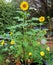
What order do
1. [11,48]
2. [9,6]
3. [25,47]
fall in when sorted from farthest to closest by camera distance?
[9,6] → [11,48] → [25,47]

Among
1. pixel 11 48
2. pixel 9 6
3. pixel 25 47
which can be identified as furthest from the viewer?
pixel 9 6

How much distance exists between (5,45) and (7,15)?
3067mm

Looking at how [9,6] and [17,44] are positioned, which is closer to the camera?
[17,44]

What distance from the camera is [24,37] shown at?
2926mm

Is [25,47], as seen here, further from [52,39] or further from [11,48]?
[52,39]

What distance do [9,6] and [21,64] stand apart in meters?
3.52

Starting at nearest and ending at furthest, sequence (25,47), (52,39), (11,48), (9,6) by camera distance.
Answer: (25,47), (11,48), (52,39), (9,6)

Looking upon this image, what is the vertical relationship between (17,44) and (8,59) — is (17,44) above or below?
above

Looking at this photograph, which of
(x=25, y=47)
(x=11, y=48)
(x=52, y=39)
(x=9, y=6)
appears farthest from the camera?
(x=9, y=6)

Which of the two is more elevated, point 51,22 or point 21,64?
point 21,64

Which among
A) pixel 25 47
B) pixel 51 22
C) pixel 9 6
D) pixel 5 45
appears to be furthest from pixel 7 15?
pixel 25 47

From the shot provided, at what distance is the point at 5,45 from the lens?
3299 millimetres

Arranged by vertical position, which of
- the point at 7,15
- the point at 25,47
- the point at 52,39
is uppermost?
the point at 25,47

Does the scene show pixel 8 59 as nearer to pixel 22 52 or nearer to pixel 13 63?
pixel 13 63
